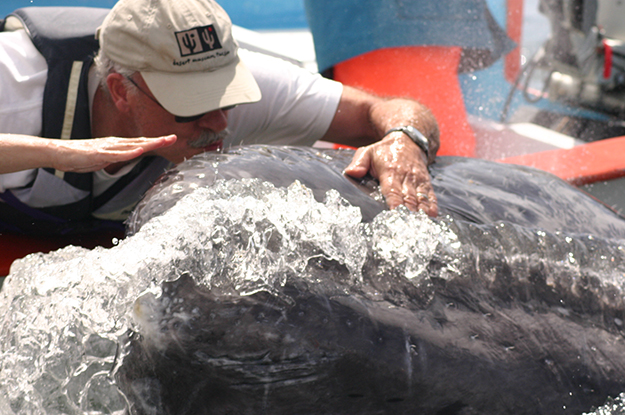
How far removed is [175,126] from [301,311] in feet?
3.45

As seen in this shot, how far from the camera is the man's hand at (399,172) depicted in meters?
1.43

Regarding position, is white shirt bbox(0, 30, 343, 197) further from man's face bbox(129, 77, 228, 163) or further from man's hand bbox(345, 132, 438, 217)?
man's hand bbox(345, 132, 438, 217)

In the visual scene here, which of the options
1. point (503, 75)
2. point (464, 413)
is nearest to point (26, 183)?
point (464, 413)

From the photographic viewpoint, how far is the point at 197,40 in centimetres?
182

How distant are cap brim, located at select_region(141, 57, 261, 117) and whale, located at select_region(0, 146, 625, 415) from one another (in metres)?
0.52

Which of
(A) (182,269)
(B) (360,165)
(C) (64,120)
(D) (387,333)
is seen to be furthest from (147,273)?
(C) (64,120)

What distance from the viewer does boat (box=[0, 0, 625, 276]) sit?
3020 mm

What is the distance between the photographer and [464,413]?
43.4 inches

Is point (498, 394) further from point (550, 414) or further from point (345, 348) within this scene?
point (345, 348)

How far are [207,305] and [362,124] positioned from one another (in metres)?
1.53

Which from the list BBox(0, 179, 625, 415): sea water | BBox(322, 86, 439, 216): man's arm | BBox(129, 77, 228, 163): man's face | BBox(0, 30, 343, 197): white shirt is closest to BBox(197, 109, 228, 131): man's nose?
BBox(129, 77, 228, 163): man's face

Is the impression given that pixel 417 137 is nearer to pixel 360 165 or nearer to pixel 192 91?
pixel 360 165

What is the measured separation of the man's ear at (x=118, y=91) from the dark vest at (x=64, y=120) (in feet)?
0.25

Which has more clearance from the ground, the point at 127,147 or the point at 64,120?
the point at 127,147
